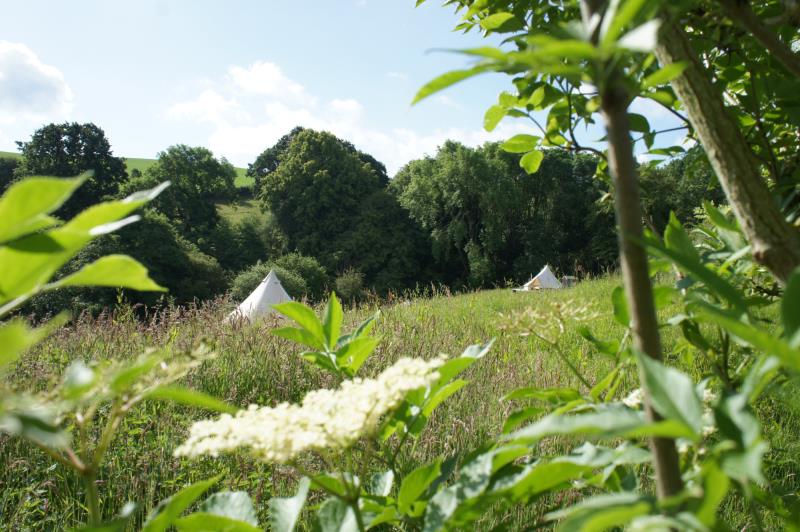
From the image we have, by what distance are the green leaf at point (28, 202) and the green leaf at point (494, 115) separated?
817 millimetres

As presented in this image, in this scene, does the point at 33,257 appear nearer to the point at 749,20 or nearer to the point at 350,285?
the point at 749,20

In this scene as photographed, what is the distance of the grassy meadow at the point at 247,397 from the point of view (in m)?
2.55

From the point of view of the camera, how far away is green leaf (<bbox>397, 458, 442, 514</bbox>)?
62cm

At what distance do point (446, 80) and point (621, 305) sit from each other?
0.47 m

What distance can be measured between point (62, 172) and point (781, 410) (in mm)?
35912

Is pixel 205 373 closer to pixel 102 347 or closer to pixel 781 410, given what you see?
pixel 102 347

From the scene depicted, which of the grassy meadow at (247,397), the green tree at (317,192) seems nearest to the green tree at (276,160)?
the green tree at (317,192)

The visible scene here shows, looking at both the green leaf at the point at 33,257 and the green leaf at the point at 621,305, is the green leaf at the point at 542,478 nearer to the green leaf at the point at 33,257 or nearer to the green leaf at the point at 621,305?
the green leaf at the point at 621,305

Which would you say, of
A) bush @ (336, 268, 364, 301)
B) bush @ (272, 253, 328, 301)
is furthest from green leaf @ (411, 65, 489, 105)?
bush @ (272, 253, 328, 301)

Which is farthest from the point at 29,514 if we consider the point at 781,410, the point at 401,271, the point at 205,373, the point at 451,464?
the point at 401,271

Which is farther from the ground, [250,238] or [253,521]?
[250,238]

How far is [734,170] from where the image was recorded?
0.58m

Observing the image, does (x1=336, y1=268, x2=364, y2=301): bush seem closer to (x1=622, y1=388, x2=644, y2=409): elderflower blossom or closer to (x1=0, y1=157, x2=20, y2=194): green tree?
(x1=0, y1=157, x2=20, y2=194): green tree

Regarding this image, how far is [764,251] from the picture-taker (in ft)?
1.80
